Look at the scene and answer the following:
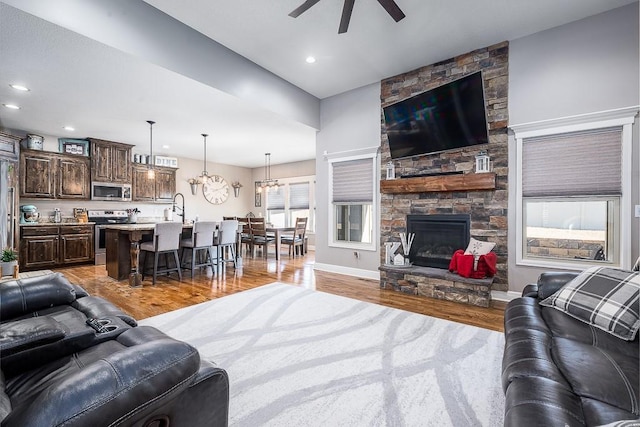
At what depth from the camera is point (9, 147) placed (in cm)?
454

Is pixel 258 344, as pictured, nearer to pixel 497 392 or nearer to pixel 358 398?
pixel 358 398

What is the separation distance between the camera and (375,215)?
470cm

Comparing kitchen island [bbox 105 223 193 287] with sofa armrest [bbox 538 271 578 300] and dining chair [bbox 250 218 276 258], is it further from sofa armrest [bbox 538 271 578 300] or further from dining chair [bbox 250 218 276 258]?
sofa armrest [bbox 538 271 578 300]

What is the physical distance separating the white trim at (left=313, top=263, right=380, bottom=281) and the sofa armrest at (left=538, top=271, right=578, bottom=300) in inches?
105

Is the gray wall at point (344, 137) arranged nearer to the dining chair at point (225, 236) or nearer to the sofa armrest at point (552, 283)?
the dining chair at point (225, 236)

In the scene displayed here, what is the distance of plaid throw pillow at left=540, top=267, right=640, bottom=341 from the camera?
1.46 metres

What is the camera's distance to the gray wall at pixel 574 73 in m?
2.95

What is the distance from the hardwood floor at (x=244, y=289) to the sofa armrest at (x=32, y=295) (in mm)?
1293

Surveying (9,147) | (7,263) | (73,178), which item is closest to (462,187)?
(7,263)

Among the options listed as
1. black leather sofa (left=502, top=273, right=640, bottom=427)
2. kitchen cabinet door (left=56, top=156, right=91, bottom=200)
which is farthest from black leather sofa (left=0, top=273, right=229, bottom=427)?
kitchen cabinet door (left=56, top=156, right=91, bottom=200)

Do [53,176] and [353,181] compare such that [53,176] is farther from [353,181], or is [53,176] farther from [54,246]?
[353,181]

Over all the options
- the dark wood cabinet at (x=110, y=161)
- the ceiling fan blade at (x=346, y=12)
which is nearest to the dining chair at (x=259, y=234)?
the dark wood cabinet at (x=110, y=161)

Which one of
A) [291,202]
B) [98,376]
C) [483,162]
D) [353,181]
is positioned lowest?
[98,376]

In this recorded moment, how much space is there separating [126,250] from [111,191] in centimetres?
277
